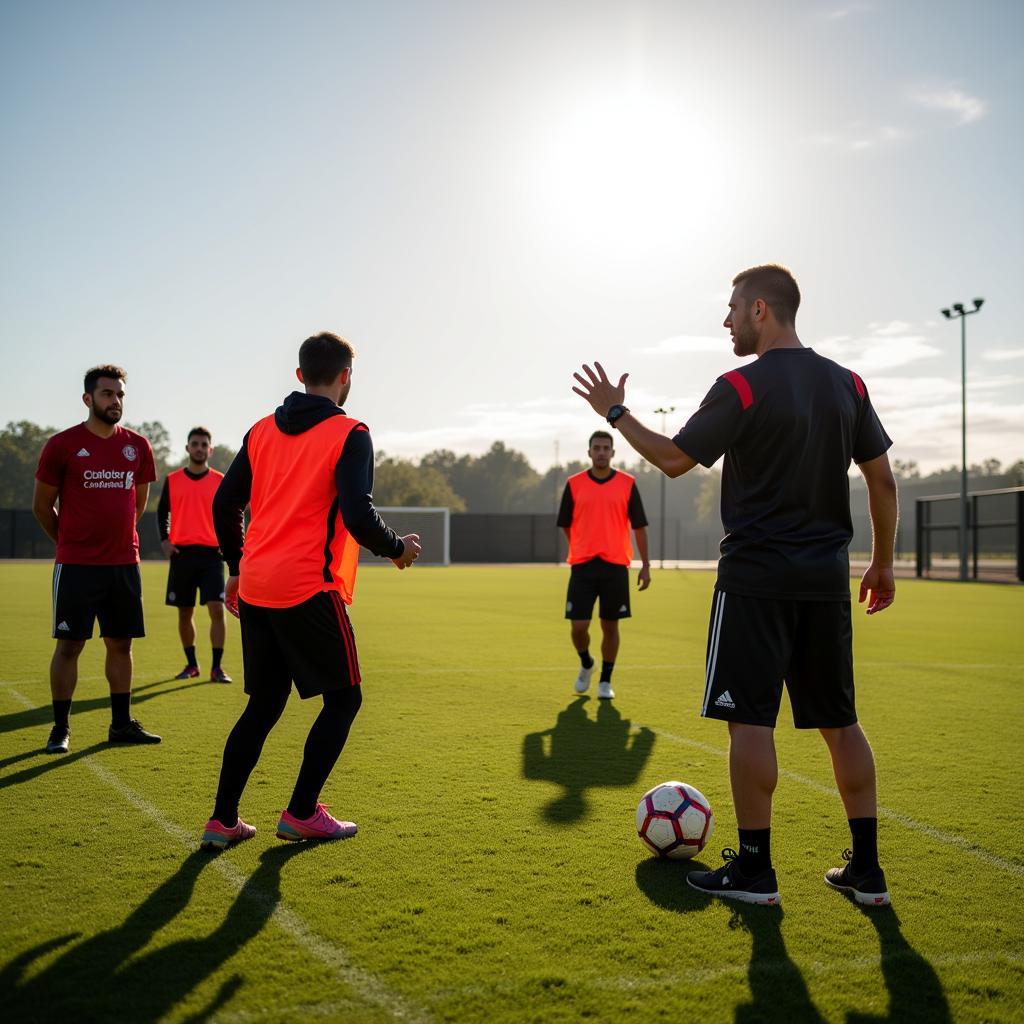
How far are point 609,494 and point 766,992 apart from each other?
6246 millimetres

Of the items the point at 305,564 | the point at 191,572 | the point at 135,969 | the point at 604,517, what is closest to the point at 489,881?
the point at 135,969

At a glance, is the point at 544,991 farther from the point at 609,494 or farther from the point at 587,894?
the point at 609,494

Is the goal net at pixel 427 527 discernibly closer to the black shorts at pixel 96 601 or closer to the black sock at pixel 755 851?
the black shorts at pixel 96 601

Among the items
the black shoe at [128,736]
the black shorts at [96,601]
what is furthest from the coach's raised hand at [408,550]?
the black shoe at [128,736]

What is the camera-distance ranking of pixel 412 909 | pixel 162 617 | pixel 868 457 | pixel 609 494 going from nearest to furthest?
pixel 412 909 → pixel 868 457 → pixel 609 494 → pixel 162 617

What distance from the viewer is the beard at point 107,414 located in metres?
6.11

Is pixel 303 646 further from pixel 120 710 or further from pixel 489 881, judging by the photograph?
pixel 120 710

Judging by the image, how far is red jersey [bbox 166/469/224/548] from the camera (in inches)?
371

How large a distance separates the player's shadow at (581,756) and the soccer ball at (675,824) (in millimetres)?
583

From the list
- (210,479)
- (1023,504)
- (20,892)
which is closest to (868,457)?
(20,892)

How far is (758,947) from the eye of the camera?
3.33 meters

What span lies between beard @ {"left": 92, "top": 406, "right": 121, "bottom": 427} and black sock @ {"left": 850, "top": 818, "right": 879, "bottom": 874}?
4.79 metres

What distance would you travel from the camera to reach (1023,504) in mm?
32906

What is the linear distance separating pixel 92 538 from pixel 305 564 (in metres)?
2.70
